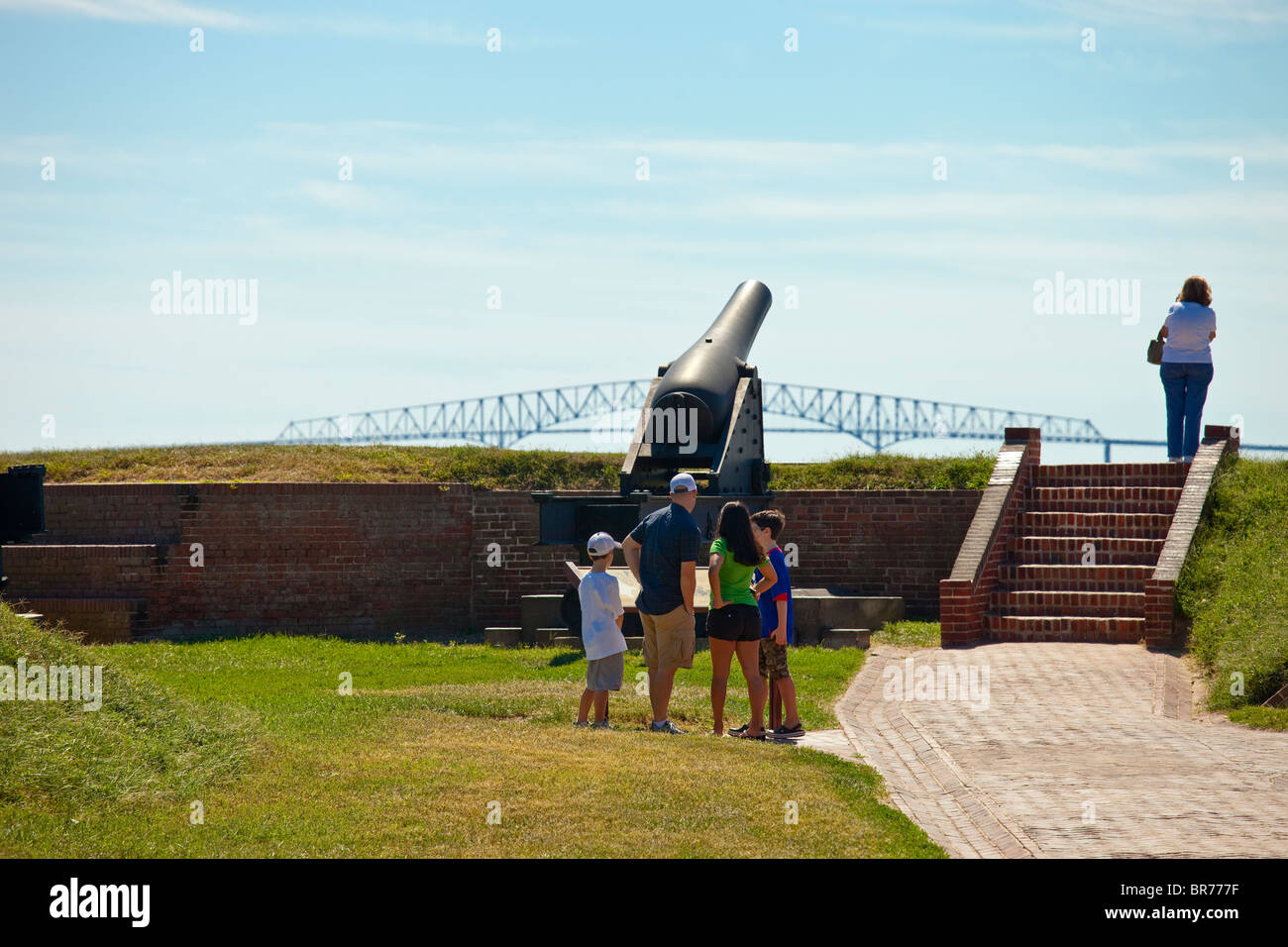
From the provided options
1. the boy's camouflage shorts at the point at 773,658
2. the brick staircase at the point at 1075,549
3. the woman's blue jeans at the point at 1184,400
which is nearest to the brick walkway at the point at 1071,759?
the boy's camouflage shorts at the point at 773,658

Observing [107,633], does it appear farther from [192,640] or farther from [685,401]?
[685,401]

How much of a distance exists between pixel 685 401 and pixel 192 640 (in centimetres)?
669

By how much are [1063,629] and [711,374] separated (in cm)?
464

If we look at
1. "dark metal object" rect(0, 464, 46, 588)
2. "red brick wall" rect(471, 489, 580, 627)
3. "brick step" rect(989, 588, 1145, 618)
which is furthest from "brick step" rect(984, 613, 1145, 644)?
"dark metal object" rect(0, 464, 46, 588)

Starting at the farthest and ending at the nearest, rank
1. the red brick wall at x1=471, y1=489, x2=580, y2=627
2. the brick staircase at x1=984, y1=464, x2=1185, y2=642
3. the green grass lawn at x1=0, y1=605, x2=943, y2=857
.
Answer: the red brick wall at x1=471, y1=489, x2=580, y2=627, the brick staircase at x1=984, y1=464, x2=1185, y2=642, the green grass lawn at x1=0, y1=605, x2=943, y2=857

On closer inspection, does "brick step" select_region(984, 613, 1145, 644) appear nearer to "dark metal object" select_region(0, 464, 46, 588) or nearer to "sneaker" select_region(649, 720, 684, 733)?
"sneaker" select_region(649, 720, 684, 733)

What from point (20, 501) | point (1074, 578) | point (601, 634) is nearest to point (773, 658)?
point (601, 634)

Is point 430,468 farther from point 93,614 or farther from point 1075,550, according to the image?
point 1075,550

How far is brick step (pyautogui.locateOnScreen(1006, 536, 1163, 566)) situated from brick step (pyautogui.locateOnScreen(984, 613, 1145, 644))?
1.13 meters

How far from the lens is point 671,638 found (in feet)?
33.1

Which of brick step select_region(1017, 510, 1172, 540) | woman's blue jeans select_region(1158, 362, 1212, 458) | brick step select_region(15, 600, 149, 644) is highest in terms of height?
woman's blue jeans select_region(1158, 362, 1212, 458)

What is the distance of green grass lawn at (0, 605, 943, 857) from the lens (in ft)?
22.4

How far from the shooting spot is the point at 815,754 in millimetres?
9328

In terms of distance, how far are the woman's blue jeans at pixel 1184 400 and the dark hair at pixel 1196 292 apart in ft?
2.33
